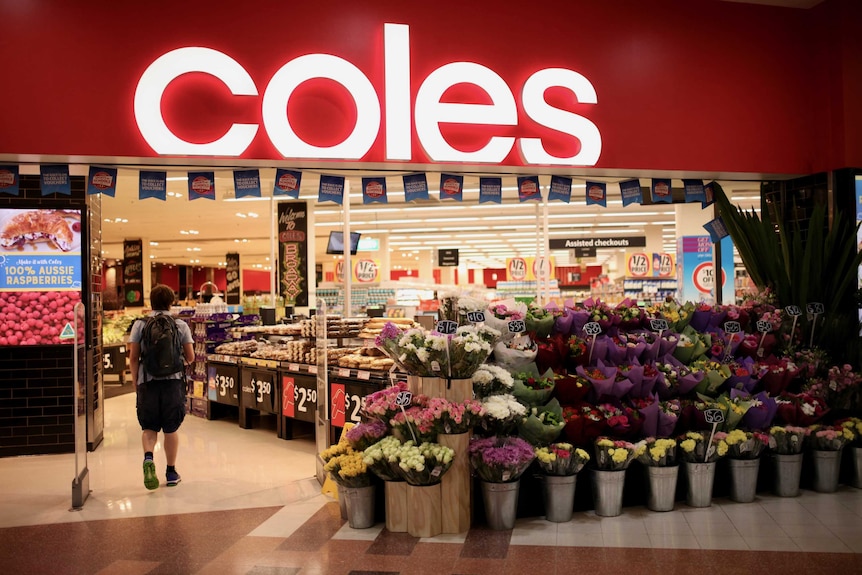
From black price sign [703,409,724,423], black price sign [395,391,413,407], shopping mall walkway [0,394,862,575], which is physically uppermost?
black price sign [395,391,413,407]

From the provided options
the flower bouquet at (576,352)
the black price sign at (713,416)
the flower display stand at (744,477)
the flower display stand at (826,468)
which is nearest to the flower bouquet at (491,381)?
the flower bouquet at (576,352)

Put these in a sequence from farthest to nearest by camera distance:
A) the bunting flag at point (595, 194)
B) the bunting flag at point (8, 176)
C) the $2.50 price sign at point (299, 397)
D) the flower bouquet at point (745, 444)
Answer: the $2.50 price sign at point (299, 397)
the bunting flag at point (595, 194)
the bunting flag at point (8, 176)
the flower bouquet at point (745, 444)

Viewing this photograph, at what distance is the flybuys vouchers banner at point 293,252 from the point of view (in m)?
13.0

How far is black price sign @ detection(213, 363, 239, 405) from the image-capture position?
840cm

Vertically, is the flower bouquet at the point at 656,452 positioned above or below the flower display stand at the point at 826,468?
above

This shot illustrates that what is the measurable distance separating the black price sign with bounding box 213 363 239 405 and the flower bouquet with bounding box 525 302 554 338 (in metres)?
4.63

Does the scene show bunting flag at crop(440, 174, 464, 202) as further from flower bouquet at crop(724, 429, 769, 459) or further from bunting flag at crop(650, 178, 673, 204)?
flower bouquet at crop(724, 429, 769, 459)

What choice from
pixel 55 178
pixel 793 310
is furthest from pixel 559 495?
pixel 55 178

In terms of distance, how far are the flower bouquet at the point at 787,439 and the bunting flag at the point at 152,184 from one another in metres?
5.31

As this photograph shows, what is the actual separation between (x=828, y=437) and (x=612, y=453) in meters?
1.77

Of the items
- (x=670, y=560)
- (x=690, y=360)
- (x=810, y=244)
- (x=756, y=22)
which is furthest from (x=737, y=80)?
(x=670, y=560)

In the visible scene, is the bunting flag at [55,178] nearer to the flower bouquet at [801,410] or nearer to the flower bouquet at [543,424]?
the flower bouquet at [543,424]

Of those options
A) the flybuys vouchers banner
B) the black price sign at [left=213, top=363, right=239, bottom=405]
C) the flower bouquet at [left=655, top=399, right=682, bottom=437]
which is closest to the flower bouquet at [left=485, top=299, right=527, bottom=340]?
the flower bouquet at [left=655, top=399, right=682, bottom=437]

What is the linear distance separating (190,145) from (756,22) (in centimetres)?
541
